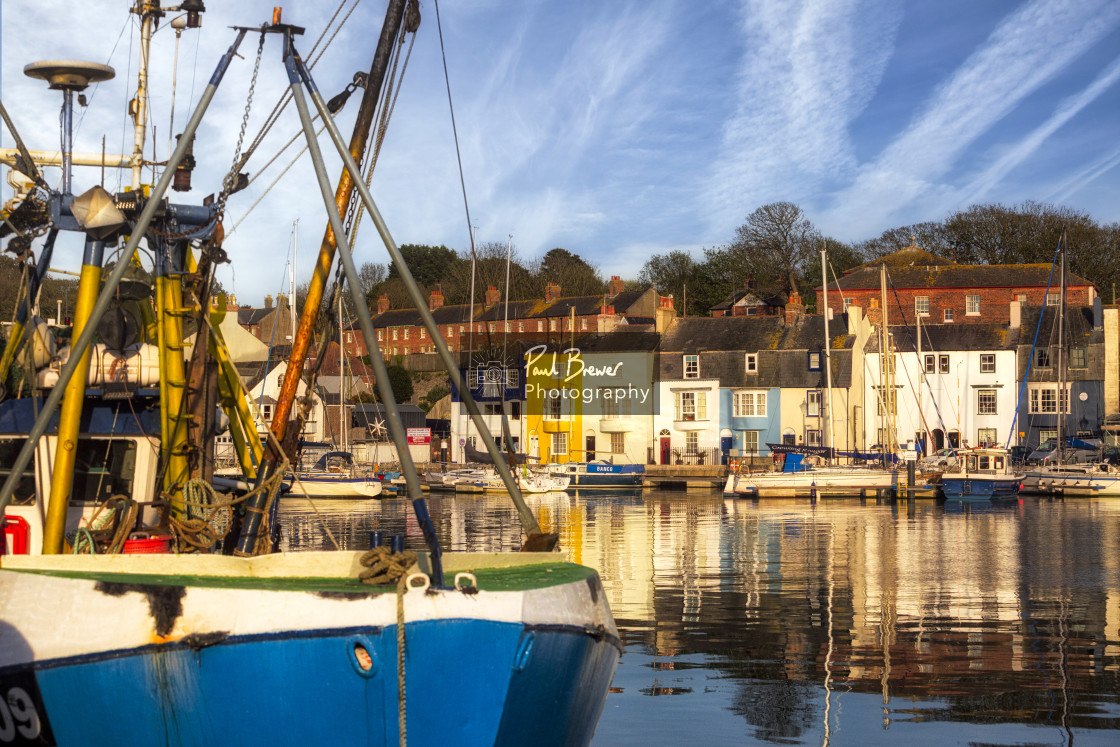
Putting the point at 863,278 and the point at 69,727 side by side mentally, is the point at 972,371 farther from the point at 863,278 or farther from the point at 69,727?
the point at 69,727

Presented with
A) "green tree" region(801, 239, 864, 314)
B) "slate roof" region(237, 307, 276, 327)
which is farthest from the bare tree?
"slate roof" region(237, 307, 276, 327)

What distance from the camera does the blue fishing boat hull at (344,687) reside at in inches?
328

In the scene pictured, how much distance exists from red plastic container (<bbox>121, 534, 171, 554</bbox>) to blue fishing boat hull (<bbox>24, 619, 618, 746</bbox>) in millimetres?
3606

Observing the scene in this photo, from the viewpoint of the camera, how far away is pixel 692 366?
7862 cm

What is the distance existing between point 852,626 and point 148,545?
514 inches

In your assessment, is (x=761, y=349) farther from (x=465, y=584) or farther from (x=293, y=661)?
(x=293, y=661)

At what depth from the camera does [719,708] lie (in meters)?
14.0

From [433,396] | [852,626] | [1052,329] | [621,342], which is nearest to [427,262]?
[433,396]

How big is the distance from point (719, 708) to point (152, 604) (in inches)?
310

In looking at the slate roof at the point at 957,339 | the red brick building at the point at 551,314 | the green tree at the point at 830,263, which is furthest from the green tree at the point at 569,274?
the slate roof at the point at 957,339

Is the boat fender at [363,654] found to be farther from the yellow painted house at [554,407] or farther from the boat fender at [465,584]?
the yellow painted house at [554,407]

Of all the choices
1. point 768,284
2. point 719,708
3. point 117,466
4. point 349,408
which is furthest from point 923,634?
point 768,284

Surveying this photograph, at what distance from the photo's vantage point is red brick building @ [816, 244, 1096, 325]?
303 ft

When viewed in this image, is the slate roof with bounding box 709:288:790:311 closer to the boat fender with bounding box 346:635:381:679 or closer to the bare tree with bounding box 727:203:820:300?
the bare tree with bounding box 727:203:820:300
